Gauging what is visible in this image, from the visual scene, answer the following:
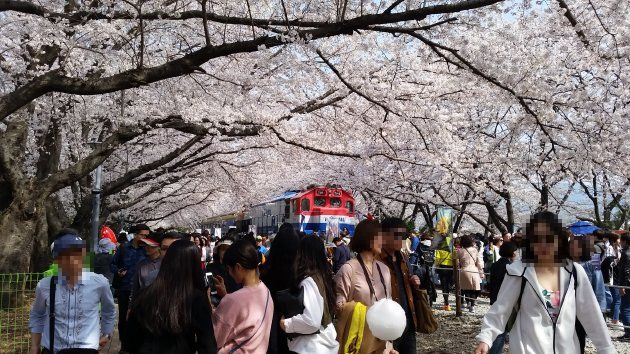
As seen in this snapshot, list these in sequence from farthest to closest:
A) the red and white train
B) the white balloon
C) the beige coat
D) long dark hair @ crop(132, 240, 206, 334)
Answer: the red and white train
the beige coat
the white balloon
long dark hair @ crop(132, 240, 206, 334)

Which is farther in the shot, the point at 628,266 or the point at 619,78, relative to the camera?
the point at 628,266

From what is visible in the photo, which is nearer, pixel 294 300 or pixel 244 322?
pixel 244 322

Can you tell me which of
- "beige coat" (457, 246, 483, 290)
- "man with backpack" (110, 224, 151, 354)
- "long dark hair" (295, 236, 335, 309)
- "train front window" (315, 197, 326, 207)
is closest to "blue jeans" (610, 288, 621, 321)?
"beige coat" (457, 246, 483, 290)

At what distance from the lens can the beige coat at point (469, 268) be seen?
12.5 metres

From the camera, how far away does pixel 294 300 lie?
382cm

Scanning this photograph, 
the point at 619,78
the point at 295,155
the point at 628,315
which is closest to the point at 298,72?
the point at 295,155

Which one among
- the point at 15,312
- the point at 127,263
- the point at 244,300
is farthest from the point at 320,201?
the point at 244,300

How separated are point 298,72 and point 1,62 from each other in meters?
5.64

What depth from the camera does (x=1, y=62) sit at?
11.4 meters

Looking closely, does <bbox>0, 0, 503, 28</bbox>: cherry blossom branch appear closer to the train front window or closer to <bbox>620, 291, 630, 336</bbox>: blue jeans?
<bbox>620, 291, 630, 336</bbox>: blue jeans

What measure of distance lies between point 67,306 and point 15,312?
444 cm

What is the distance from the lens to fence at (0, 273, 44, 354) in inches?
305

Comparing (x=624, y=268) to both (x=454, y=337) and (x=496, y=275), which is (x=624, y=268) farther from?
(x=496, y=275)

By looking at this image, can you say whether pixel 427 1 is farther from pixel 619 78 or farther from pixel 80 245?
pixel 80 245
